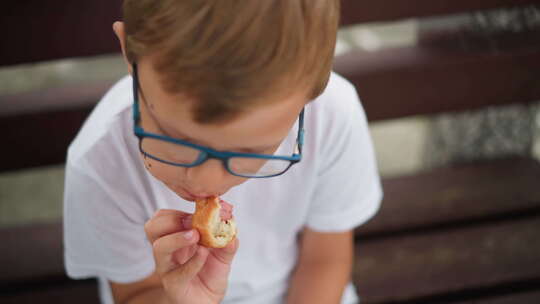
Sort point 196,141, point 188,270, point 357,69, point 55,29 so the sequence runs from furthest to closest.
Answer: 1. point 357,69
2. point 55,29
3. point 188,270
4. point 196,141

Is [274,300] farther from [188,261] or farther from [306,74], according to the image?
[306,74]

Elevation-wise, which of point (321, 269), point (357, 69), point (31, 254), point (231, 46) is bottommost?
point (31, 254)

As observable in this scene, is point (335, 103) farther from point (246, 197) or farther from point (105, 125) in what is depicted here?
point (105, 125)

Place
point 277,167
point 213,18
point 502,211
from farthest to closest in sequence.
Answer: point 502,211 < point 277,167 < point 213,18

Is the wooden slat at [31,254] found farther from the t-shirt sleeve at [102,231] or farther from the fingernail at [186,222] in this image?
the fingernail at [186,222]

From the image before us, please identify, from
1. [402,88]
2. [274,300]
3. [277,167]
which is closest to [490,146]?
[402,88]

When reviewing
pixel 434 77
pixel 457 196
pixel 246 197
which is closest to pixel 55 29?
pixel 246 197

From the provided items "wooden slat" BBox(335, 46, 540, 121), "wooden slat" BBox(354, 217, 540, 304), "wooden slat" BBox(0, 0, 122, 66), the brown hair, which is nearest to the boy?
the brown hair
